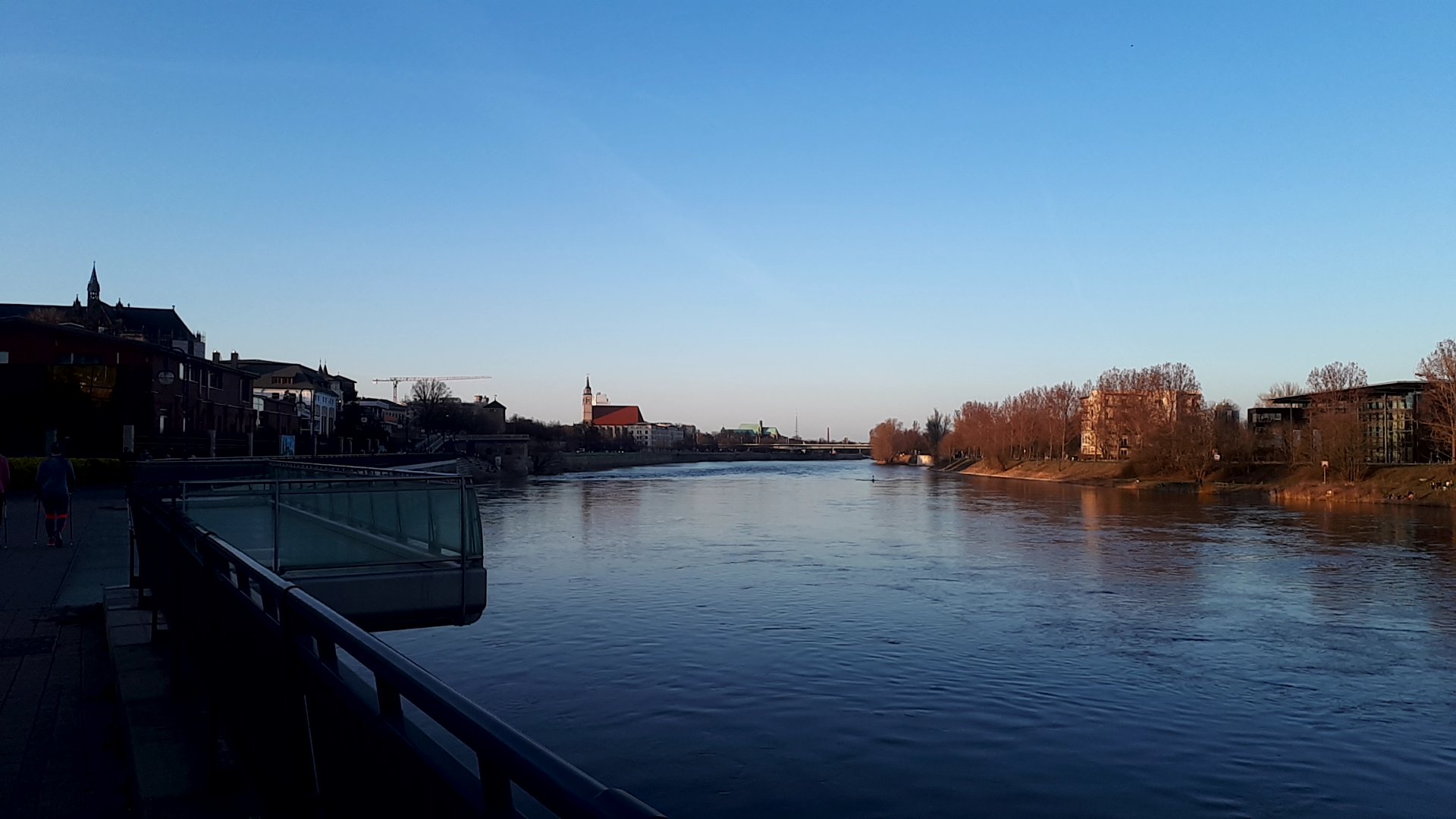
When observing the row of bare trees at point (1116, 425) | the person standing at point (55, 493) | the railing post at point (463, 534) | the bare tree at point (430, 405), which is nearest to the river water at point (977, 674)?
the railing post at point (463, 534)

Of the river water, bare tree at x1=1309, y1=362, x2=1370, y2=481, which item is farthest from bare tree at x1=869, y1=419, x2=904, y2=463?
the river water

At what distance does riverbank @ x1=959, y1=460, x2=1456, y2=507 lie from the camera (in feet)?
176

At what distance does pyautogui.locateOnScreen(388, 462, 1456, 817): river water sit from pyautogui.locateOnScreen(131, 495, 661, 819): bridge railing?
5458 mm

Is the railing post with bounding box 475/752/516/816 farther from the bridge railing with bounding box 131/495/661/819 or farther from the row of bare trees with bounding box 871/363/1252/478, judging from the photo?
the row of bare trees with bounding box 871/363/1252/478

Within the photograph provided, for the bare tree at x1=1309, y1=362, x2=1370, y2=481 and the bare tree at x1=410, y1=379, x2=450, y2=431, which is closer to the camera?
the bare tree at x1=1309, y1=362, x2=1370, y2=481

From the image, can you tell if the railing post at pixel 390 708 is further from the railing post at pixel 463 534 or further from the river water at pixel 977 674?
the river water at pixel 977 674

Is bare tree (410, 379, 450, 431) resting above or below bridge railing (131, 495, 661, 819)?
above

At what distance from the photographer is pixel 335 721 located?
9.92 ft

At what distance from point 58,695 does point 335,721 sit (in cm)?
509

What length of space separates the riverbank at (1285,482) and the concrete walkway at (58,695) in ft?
189

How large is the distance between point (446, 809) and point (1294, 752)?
1139 centimetres

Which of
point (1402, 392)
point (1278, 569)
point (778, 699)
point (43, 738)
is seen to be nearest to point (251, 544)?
point (43, 738)

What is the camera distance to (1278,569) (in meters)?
25.1

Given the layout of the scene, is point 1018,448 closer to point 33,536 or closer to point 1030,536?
point 1030,536
